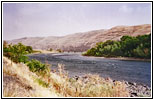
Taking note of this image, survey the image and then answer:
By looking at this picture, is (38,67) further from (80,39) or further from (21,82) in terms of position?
(80,39)

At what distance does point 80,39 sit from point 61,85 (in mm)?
902

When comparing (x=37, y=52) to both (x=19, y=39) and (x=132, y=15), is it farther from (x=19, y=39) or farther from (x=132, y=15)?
(x=132, y=15)

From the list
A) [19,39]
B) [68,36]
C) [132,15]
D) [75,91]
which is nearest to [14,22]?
[19,39]

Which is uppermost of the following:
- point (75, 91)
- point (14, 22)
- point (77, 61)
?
point (14, 22)

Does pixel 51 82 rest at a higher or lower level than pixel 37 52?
lower

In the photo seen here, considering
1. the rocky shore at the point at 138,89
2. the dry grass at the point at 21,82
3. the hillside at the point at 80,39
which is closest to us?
the dry grass at the point at 21,82

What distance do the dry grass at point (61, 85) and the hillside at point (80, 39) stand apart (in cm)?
45

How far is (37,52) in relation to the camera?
13.4 ft

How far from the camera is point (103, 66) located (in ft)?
12.9

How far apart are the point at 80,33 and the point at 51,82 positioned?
1009 mm

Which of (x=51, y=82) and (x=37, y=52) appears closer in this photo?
(x=51, y=82)

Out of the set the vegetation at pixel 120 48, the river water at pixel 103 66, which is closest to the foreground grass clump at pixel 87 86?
the river water at pixel 103 66

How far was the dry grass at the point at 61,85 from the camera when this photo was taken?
3.55 metres

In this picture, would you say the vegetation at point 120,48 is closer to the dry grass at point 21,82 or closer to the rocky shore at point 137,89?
the rocky shore at point 137,89
